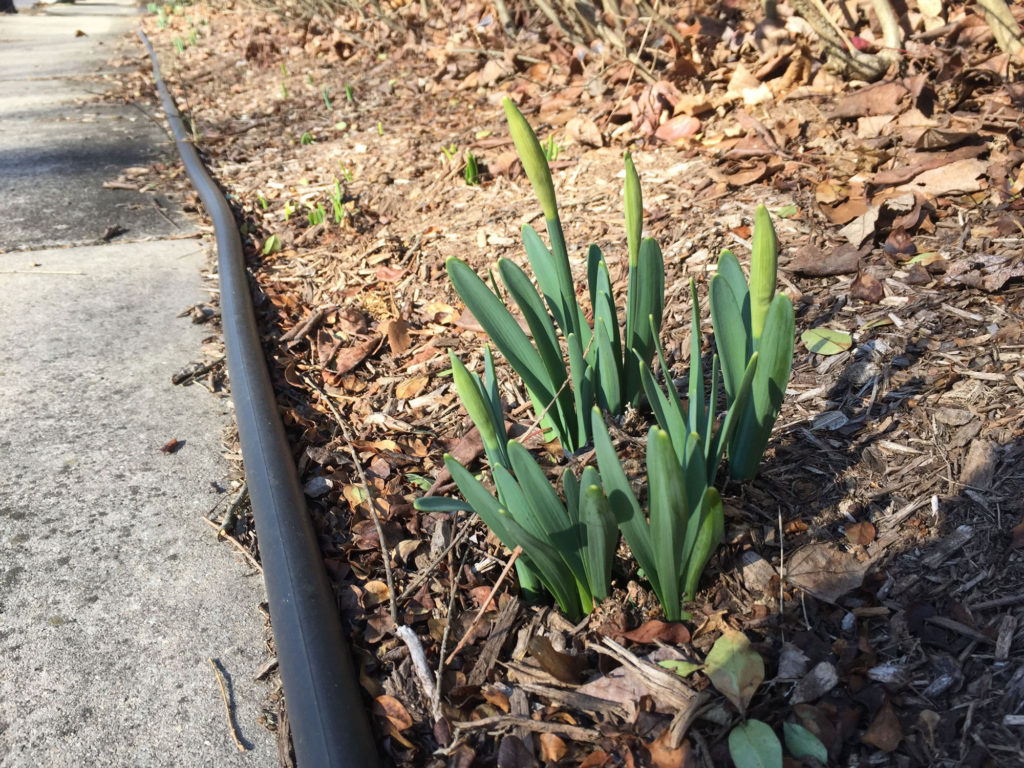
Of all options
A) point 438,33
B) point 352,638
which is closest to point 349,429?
point 352,638

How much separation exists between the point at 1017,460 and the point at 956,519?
0.18 metres

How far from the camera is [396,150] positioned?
429 centimetres

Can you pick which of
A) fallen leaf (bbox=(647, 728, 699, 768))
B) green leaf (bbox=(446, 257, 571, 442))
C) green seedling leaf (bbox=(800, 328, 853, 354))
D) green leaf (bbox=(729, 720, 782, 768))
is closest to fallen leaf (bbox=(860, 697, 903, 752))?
green leaf (bbox=(729, 720, 782, 768))

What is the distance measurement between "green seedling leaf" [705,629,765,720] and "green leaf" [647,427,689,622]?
0.11 m

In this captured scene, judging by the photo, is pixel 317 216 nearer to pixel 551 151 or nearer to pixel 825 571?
pixel 551 151

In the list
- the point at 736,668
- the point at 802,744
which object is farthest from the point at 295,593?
the point at 802,744

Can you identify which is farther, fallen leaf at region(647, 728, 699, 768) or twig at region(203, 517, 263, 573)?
twig at region(203, 517, 263, 573)

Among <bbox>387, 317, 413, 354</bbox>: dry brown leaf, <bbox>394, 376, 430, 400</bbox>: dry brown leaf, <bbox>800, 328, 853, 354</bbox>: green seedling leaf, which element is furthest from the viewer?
<bbox>387, 317, 413, 354</bbox>: dry brown leaf

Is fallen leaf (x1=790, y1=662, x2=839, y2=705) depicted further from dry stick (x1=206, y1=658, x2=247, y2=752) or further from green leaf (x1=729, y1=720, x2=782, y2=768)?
dry stick (x1=206, y1=658, x2=247, y2=752)

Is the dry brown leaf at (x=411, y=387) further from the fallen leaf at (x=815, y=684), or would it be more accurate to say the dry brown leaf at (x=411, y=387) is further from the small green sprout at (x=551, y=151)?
the small green sprout at (x=551, y=151)

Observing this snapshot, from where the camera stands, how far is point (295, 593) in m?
1.60

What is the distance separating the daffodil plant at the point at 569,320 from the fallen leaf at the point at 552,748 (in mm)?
624

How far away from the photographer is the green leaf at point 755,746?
3.92 feet

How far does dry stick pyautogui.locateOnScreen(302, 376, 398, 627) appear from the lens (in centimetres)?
163
